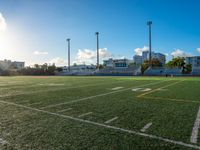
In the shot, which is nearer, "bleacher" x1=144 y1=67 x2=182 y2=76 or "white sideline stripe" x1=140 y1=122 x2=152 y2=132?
"white sideline stripe" x1=140 y1=122 x2=152 y2=132

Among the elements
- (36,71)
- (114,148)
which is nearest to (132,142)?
(114,148)

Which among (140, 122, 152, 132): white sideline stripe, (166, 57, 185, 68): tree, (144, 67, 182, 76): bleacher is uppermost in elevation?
(166, 57, 185, 68): tree

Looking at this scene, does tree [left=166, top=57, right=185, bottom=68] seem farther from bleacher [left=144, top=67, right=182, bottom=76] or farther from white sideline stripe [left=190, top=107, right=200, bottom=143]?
white sideline stripe [left=190, top=107, right=200, bottom=143]

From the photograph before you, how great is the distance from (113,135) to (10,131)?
77.5 inches

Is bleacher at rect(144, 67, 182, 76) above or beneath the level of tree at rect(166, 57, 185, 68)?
beneath

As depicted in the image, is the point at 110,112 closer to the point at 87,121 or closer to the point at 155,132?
the point at 87,121

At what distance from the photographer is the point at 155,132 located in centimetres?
322

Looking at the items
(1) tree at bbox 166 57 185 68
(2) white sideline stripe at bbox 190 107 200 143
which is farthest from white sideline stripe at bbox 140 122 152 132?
(1) tree at bbox 166 57 185 68

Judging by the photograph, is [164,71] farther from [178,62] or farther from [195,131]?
[195,131]

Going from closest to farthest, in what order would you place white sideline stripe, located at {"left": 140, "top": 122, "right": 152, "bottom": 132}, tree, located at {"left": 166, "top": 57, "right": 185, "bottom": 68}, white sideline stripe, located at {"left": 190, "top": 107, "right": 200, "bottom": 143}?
white sideline stripe, located at {"left": 190, "top": 107, "right": 200, "bottom": 143} < white sideline stripe, located at {"left": 140, "top": 122, "right": 152, "bottom": 132} < tree, located at {"left": 166, "top": 57, "right": 185, "bottom": 68}

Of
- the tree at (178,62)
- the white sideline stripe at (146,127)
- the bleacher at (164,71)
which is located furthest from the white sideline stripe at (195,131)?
the tree at (178,62)

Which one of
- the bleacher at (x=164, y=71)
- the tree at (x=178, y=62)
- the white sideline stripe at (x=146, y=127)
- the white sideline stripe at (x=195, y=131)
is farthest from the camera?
the tree at (x=178, y=62)

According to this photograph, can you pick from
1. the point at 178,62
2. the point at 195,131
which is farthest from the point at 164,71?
the point at 195,131

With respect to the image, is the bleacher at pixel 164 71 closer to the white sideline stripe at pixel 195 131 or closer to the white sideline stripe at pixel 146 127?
the white sideline stripe at pixel 195 131
